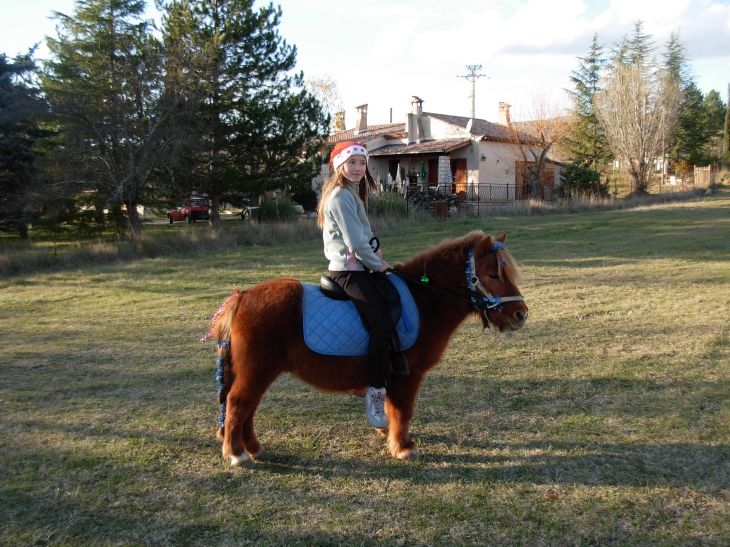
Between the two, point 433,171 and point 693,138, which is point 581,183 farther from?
point 693,138

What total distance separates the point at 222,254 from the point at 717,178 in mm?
38535

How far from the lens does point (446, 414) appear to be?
5.03m

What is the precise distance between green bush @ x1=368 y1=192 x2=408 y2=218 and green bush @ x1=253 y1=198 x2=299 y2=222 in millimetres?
3486

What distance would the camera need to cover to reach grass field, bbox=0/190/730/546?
132 inches

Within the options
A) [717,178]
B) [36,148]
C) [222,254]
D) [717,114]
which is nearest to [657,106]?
[717,178]

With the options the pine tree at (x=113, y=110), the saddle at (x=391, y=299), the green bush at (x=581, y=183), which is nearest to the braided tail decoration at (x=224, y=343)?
the saddle at (x=391, y=299)

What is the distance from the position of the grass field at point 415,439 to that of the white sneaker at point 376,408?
40 centimetres

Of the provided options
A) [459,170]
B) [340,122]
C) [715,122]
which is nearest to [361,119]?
[340,122]

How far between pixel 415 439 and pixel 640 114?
111 feet

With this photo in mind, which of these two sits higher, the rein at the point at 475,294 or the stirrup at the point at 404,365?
the rein at the point at 475,294

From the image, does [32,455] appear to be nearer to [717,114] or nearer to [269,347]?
[269,347]

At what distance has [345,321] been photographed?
3.99 meters

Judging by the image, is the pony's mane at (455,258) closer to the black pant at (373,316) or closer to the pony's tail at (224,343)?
the black pant at (373,316)

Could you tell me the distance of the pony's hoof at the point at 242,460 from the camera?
410 centimetres
